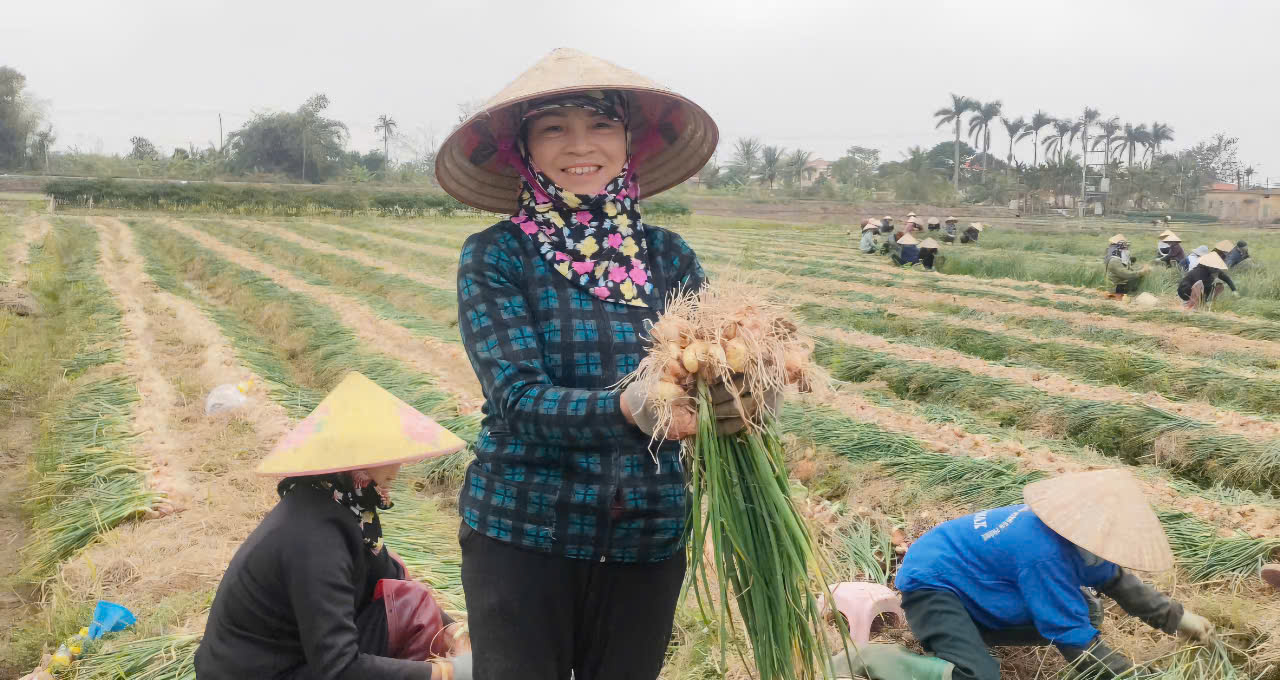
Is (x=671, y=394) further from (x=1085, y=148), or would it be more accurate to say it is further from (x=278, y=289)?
(x=1085, y=148)

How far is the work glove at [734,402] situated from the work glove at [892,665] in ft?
4.85

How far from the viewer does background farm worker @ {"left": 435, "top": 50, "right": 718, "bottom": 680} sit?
1.35 metres

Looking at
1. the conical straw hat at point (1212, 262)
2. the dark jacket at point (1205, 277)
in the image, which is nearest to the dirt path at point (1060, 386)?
the dark jacket at point (1205, 277)

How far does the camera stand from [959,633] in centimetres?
266

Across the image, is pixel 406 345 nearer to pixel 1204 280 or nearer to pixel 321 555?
pixel 321 555

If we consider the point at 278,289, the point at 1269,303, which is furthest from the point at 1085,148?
the point at 278,289

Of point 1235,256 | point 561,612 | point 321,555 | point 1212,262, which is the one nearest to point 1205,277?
point 1212,262

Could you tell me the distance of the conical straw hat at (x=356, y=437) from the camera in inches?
83.8

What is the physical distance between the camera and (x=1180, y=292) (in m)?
11.6

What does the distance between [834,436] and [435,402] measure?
275 cm

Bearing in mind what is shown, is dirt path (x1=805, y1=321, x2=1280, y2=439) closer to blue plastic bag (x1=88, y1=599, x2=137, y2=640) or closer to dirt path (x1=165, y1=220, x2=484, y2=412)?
dirt path (x1=165, y1=220, x2=484, y2=412)

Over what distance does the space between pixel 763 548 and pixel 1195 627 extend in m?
1.94

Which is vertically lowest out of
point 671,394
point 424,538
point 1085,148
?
point 424,538

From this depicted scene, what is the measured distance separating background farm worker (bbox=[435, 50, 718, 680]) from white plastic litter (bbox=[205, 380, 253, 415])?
4945mm
